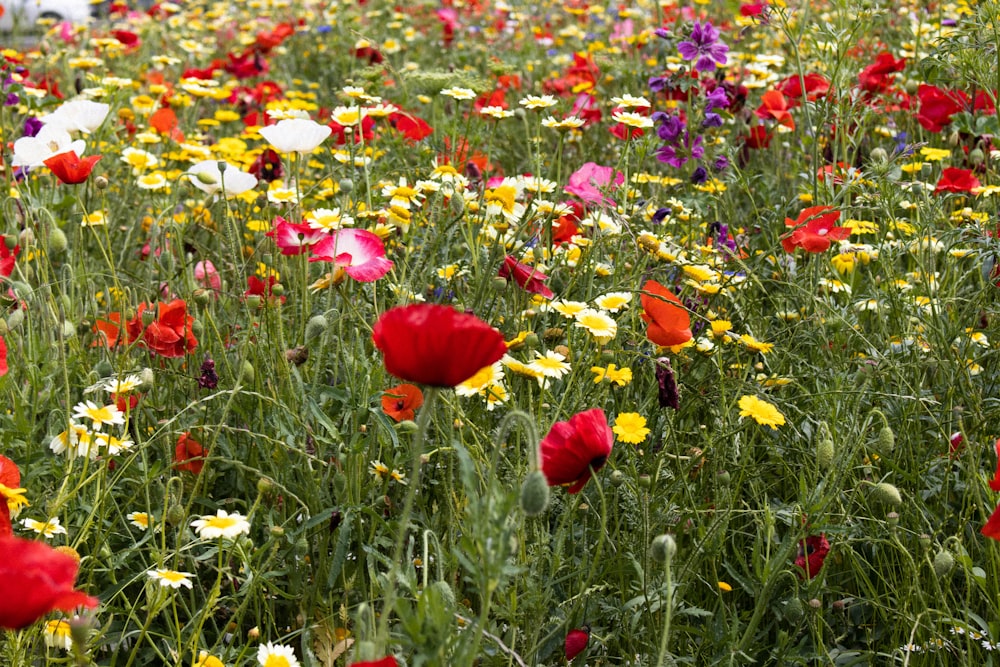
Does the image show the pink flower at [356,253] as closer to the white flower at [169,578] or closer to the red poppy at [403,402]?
the red poppy at [403,402]

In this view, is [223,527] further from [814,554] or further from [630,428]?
[814,554]

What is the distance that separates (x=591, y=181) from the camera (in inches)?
88.2

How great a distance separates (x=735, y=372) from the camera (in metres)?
2.24

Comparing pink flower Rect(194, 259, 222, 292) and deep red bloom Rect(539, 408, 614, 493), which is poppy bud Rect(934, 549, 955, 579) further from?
pink flower Rect(194, 259, 222, 292)

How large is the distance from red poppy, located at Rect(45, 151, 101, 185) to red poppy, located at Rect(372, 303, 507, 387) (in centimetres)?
128

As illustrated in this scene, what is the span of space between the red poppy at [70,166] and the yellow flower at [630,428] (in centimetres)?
114

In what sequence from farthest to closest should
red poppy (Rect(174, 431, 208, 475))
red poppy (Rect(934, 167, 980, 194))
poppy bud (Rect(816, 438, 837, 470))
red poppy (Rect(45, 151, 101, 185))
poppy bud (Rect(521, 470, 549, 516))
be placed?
red poppy (Rect(934, 167, 980, 194)) < red poppy (Rect(45, 151, 101, 185)) < red poppy (Rect(174, 431, 208, 475)) < poppy bud (Rect(816, 438, 837, 470)) < poppy bud (Rect(521, 470, 549, 516))

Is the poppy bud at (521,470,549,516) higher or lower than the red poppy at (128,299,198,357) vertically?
higher

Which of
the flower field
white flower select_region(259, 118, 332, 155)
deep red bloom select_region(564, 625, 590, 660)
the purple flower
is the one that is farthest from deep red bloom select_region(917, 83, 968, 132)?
deep red bloom select_region(564, 625, 590, 660)

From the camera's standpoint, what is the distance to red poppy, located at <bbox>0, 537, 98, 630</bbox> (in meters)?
0.95

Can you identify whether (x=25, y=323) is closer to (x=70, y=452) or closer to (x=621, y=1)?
(x=70, y=452)

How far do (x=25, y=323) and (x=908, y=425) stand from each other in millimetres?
1836

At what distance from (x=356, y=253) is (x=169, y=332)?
0.40 m

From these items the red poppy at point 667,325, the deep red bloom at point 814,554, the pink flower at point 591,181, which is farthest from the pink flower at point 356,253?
the deep red bloom at point 814,554
